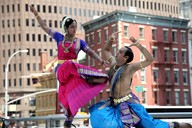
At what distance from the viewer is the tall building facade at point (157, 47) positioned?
6378 centimetres

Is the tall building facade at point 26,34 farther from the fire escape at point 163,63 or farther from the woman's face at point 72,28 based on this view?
the woman's face at point 72,28

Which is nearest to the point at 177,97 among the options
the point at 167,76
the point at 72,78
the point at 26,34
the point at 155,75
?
the point at 167,76

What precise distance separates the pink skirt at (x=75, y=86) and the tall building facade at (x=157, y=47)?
53.5 meters

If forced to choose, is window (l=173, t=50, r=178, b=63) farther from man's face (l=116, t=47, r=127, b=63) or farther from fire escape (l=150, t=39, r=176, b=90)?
man's face (l=116, t=47, r=127, b=63)

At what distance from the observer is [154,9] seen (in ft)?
407

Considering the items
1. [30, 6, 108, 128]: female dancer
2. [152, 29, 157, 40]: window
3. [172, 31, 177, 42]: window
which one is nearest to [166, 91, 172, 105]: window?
[172, 31, 177, 42]: window

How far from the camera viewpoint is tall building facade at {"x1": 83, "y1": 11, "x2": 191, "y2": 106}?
2511 inches

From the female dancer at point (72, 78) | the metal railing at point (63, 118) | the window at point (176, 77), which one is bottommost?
the window at point (176, 77)

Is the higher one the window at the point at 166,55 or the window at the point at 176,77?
the window at the point at 166,55

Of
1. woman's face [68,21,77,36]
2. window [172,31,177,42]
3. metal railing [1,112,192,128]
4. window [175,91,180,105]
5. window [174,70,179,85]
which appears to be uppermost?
window [172,31,177,42]

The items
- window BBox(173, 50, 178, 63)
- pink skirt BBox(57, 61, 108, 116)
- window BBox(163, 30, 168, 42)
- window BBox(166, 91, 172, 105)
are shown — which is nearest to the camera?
pink skirt BBox(57, 61, 108, 116)

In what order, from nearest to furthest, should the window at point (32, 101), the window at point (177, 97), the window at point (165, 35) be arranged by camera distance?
the window at point (165, 35), the window at point (177, 97), the window at point (32, 101)

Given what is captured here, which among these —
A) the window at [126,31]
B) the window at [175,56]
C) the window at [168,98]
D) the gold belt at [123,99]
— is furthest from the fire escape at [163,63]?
the gold belt at [123,99]

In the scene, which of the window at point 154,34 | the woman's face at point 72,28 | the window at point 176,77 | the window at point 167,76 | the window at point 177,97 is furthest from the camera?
the window at point 176,77
